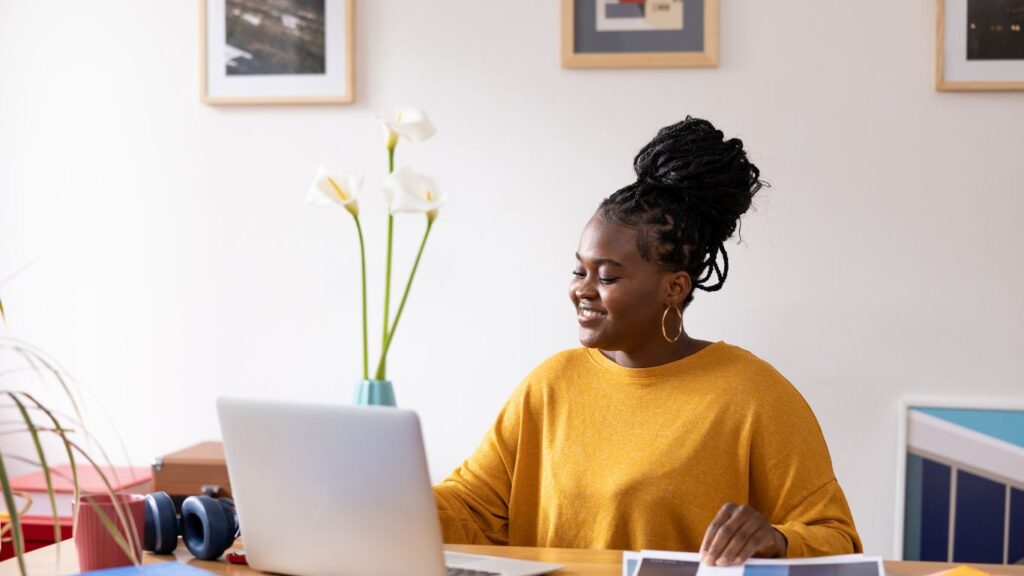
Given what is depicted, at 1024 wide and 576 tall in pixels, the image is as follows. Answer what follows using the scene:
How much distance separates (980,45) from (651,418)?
1315 millimetres

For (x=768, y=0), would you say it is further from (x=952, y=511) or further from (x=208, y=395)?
(x=208, y=395)

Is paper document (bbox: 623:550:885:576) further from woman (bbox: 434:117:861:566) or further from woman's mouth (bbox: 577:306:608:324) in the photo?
woman's mouth (bbox: 577:306:608:324)

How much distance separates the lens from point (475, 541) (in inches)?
69.6

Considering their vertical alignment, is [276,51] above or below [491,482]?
above

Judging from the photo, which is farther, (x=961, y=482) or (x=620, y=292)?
(x=961, y=482)

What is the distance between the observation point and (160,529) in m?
1.47

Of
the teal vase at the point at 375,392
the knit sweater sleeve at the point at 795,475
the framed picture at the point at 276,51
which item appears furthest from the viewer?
the framed picture at the point at 276,51

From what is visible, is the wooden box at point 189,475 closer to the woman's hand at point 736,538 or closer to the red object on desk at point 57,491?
the red object on desk at point 57,491

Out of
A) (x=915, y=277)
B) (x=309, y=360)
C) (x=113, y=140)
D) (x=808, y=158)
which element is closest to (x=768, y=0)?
(x=808, y=158)

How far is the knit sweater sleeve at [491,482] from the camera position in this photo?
70.9 inches

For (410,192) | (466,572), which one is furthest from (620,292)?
(466,572)

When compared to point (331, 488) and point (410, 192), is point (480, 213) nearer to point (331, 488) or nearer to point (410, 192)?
point (410, 192)

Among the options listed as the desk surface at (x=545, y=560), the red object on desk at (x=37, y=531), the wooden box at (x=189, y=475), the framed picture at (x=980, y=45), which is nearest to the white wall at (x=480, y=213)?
the framed picture at (x=980, y=45)

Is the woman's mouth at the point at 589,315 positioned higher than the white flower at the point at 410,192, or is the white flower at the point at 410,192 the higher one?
the white flower at the point at 410,192
